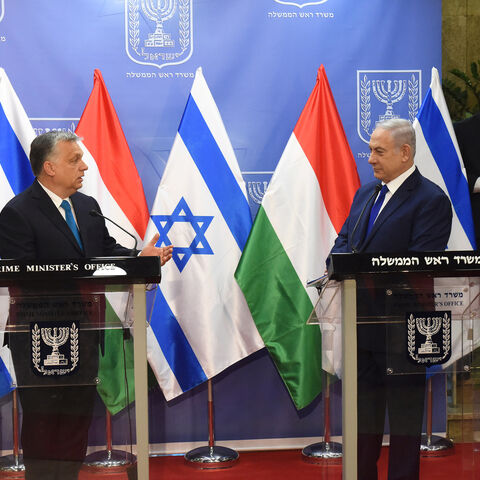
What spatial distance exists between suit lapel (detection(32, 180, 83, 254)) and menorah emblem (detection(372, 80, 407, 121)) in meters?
2.34

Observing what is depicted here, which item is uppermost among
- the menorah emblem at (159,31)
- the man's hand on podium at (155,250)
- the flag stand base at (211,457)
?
the menorah emblem at (159,31)

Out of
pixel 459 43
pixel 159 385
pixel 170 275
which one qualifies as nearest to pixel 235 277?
pixel 170 275

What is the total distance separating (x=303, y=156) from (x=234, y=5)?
44.4 inches

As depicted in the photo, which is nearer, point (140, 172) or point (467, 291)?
point (467, 291)

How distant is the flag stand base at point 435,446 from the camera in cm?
224

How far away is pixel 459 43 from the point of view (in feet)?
15.5

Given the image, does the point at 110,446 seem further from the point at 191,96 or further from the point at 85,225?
the point at 191,96

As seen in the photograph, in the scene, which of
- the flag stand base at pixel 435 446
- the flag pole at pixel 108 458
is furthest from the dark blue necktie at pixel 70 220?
the flag stand base at pixel 435 446

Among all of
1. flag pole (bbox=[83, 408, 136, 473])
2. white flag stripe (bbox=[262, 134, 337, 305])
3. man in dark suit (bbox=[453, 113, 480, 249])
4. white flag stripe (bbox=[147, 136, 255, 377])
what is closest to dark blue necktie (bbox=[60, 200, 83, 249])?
white flag stripe (bbox=[147, 136, 255, 377])

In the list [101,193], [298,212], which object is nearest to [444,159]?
[298,212]

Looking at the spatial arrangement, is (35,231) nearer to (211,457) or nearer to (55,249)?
(55,249)

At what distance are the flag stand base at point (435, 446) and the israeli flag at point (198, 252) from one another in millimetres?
1977

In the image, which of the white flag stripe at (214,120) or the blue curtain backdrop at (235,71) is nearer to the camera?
the white flag stripe at (214,120)

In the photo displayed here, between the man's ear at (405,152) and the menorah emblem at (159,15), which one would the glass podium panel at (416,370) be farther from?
the menorah emblem at (159,15)
